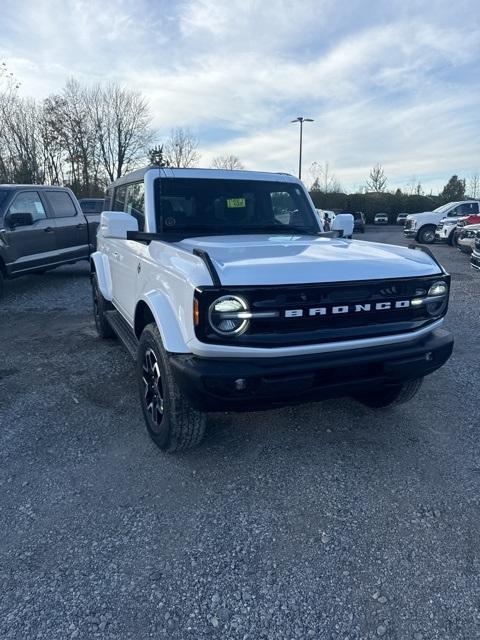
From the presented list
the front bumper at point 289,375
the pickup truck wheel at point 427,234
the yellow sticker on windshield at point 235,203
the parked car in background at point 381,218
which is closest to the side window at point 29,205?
the yellow sticker on windshield at point 235,203

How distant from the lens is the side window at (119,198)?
481 cm

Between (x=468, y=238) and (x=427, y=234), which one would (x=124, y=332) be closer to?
(x=468, y=238)

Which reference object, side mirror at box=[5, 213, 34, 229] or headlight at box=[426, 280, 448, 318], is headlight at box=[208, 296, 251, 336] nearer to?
headlight at box=[426, 280, 448, 318]

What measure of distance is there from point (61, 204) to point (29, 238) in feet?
4.56

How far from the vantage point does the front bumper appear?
7.89 feet

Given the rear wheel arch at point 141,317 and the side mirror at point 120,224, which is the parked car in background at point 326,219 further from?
the rear wheel arch at point 141,317

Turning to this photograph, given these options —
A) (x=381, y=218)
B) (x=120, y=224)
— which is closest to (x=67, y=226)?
(x=120, y=224)

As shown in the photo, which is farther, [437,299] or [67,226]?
[67,226]

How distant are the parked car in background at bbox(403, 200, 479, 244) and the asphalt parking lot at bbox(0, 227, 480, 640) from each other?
1776 centimetres

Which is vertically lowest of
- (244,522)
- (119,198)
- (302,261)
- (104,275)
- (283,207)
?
(244,522)

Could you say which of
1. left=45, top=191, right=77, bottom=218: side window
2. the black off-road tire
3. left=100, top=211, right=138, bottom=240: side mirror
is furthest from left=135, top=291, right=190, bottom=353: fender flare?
Result: left=45, top=191, right=77, bottom=218: side window

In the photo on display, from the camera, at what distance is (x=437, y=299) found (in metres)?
2.97

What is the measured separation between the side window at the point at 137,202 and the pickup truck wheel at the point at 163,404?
4.23 ft

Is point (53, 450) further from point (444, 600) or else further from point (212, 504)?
point (444, 600)
